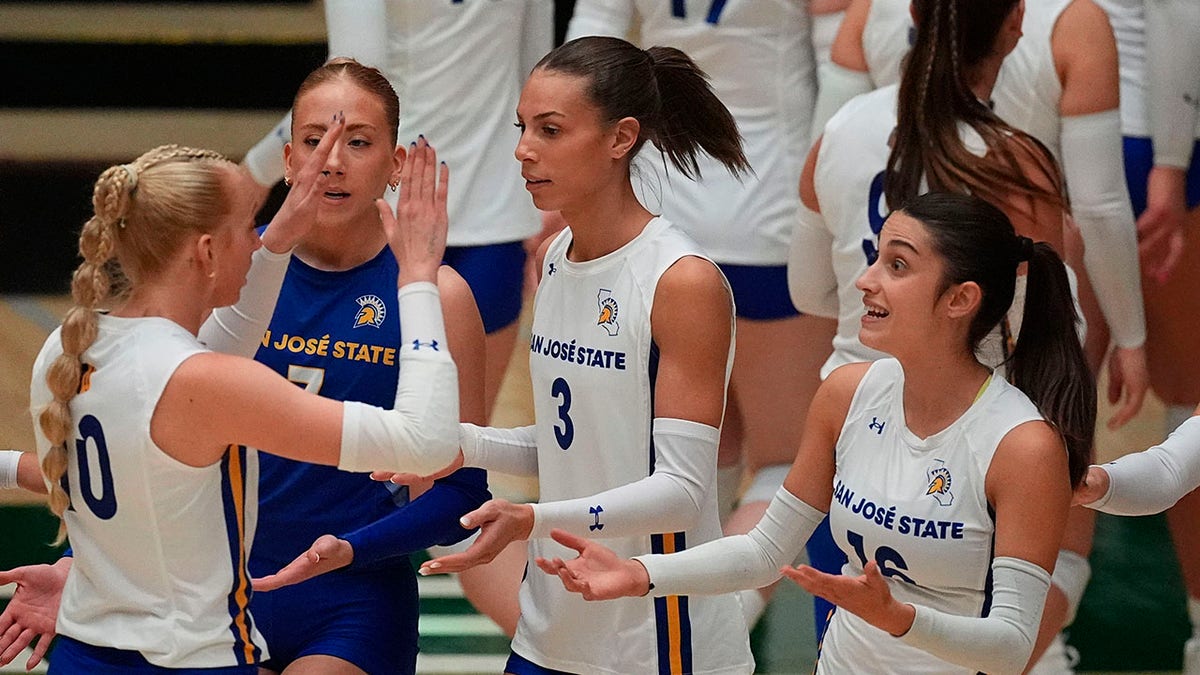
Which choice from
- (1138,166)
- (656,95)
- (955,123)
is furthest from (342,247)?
(1138,166)

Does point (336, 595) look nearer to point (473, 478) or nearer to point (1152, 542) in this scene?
point (473, 478)

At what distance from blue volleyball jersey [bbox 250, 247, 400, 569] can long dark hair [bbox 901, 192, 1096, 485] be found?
1045 millimetres

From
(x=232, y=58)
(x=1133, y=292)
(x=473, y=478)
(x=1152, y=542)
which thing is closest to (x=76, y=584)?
(x=473, y=478)

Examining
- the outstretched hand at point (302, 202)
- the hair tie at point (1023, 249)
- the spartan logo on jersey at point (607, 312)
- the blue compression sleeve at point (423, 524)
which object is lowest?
the blue compression sleeve at point (423, 524)

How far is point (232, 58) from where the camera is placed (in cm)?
1114

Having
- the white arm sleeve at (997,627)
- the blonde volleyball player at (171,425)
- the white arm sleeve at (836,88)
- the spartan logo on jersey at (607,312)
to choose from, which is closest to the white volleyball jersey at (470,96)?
the white arm sleeve at (836,88)

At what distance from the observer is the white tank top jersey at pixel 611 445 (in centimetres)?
309

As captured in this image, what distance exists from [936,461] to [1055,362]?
11.3 inches

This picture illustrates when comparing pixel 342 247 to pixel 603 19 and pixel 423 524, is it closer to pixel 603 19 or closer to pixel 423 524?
pixel 423 524

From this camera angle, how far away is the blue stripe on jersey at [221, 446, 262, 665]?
107 inches

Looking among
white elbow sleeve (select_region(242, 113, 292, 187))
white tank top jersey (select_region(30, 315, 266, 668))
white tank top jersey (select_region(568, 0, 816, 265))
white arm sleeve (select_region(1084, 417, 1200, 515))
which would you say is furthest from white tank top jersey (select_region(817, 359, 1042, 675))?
white elbow sleeve (select_region(242, 113, 292, 187))

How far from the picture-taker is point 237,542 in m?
2.75

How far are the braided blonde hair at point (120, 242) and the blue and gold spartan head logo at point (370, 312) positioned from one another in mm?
627

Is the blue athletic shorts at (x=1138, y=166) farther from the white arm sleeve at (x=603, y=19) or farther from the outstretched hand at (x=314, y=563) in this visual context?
the outstretched hand at (x=314, y=563)
